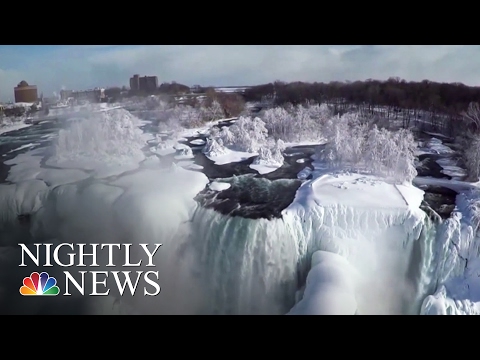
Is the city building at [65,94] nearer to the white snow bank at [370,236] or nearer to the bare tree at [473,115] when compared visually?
the white snow bank at [370,236]

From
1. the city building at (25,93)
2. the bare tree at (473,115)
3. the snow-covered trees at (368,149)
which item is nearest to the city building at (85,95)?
the city building at (25,93)

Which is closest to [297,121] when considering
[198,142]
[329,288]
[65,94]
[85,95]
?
[198,142]

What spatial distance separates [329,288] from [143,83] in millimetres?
3300

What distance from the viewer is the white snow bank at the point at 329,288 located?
162 inches

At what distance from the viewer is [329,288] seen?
419 cm

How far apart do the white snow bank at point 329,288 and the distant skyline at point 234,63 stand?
2229 millimetres

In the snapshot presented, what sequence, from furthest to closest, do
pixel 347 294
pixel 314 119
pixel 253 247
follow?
pixel 314 119 < pixel 253 247 < pixel 347 294

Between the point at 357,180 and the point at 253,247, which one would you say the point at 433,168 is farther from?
the point at 253,247

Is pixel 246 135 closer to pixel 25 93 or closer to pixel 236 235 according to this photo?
pixel 236 235

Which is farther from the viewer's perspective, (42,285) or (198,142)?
(198,142)

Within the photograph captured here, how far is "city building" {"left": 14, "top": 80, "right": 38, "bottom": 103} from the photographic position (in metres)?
5.07

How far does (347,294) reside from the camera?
423 cm

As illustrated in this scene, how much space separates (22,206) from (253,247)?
111 inches
